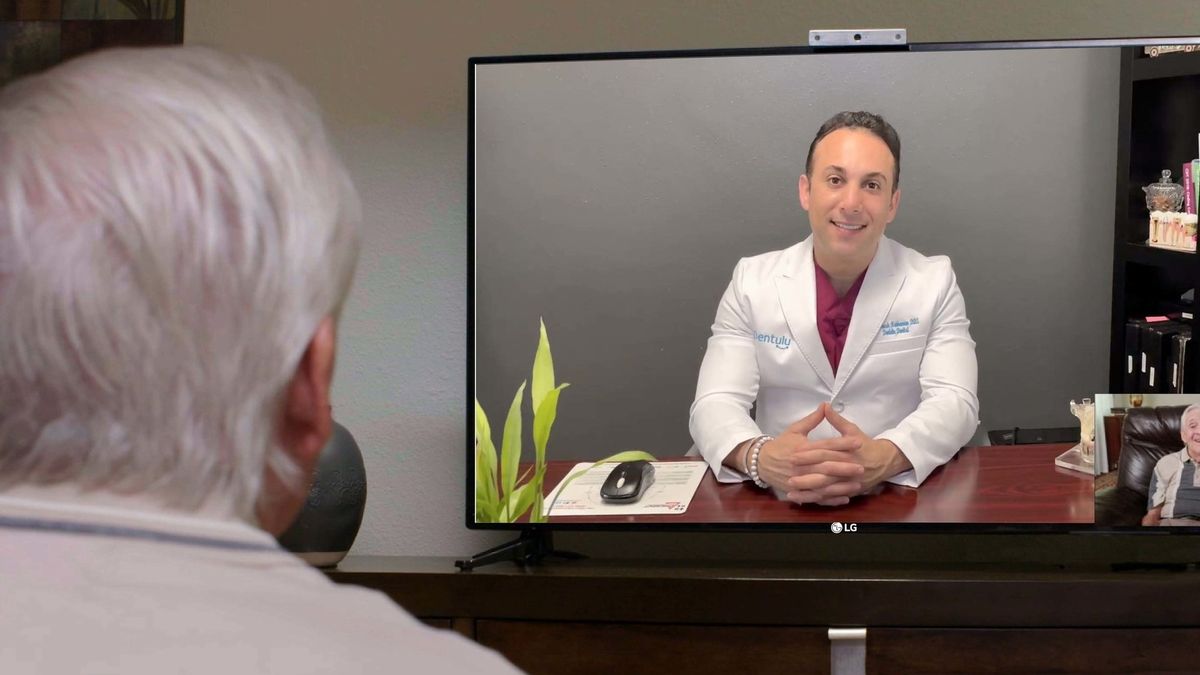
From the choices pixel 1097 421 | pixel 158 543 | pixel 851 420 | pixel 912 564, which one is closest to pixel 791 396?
pixel 851 420

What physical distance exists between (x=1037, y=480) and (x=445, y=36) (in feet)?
5.30

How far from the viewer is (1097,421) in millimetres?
2697

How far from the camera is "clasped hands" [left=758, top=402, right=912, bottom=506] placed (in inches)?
106

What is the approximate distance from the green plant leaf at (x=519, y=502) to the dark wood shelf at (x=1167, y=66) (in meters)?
1.50

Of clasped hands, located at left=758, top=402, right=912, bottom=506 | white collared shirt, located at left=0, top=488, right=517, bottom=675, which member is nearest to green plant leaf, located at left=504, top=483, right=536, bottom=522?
clasped hands, located at left=758, top=402, right=912, bottom=506

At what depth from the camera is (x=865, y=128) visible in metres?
2.74

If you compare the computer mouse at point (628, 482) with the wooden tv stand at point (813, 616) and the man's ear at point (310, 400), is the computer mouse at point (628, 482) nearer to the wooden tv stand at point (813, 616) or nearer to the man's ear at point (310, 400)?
the wooden tv stand at point (813, 616)

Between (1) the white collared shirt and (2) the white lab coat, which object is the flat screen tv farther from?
(1) the white collared shirt

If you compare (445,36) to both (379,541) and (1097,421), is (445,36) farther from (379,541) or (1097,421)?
(1097,421)

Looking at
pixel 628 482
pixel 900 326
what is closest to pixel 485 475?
pixel 628 482

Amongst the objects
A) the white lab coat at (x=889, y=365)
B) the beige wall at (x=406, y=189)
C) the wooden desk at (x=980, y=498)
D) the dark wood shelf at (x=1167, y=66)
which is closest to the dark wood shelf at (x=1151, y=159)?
the dark wood shelf at (x=1167, y=66)

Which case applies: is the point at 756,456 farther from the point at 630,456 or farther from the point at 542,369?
the point at 542,369

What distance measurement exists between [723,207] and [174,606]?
7.36ft

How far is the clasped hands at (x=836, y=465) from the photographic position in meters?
2.69
